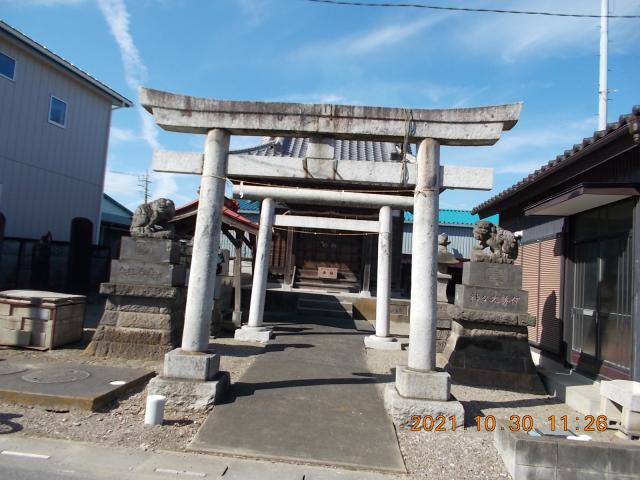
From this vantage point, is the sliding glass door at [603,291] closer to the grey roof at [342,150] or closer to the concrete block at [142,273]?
the concrete block at [142,273]

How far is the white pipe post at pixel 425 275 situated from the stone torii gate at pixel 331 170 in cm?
1

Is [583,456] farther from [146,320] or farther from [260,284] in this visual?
[260,284]

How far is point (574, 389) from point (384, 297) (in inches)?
184

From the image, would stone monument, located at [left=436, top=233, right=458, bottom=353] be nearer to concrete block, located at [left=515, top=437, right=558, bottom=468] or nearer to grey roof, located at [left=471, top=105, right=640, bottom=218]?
grey roof, located at [left=471, top=105, right=640, bottom=218]

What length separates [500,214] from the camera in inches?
468

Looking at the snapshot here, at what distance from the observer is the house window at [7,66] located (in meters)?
13.2

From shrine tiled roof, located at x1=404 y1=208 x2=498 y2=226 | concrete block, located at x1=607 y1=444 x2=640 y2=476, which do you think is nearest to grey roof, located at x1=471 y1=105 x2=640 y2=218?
concrete block, located at x1=607 y1=444 x2=640 y2=476

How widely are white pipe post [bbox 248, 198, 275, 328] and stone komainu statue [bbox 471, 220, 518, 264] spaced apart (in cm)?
496

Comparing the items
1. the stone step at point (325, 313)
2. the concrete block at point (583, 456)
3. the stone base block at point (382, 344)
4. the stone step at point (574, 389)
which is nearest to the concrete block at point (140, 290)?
the stone base block at point (382, 344)

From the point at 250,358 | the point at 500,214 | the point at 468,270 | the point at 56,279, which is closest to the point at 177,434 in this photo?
the point at 250,358

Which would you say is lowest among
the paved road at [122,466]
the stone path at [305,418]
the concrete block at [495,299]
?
the paved road at [122,466]

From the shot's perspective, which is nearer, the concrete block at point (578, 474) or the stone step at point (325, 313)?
the concrete block at point (578, 474)

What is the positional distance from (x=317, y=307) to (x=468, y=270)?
8.13 m

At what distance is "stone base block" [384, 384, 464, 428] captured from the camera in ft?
16.9
